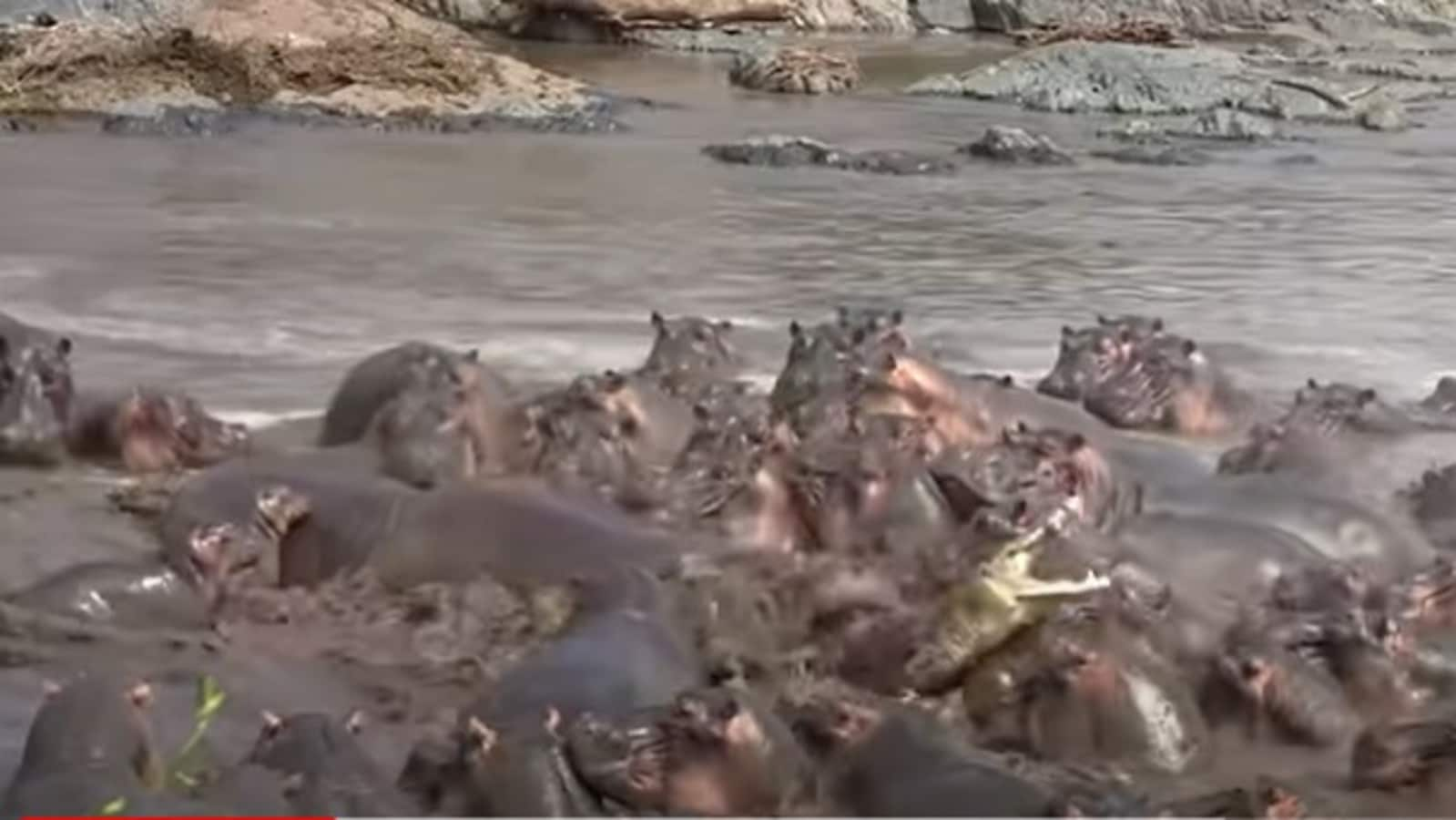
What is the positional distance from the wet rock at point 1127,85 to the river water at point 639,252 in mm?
2619

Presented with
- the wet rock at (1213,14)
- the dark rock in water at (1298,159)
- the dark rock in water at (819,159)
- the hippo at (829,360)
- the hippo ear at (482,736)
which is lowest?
the dark rock in water at (819,159)

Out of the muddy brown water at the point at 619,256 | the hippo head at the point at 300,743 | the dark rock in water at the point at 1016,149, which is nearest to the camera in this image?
the hippo head at the point at 300,743

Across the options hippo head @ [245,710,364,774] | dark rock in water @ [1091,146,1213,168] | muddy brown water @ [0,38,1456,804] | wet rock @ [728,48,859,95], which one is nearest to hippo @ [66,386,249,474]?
muddy brown water @ [0,38,1456,804]

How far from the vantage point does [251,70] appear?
570 inches

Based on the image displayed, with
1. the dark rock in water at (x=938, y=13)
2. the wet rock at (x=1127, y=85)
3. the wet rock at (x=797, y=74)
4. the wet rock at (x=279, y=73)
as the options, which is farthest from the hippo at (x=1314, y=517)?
the dark rock in water at (x=938, y=13)

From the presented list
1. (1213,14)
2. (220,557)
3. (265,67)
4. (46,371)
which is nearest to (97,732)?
(220,557)

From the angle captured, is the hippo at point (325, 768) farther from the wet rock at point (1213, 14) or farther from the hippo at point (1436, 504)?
the wet rock at point (1213, 14)

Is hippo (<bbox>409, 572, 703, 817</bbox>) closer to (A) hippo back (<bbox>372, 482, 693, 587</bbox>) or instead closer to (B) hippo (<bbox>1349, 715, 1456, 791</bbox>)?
(A) hippo back (<bbox>372, 482, 693, 587</bbox>)

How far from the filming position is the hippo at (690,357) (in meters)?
5.71

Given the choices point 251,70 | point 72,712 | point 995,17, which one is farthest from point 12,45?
point 995,17

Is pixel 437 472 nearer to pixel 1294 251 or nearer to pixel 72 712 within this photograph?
pixel 72 712

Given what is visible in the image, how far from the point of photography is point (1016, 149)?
12.8m

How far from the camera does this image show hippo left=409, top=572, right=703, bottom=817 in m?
3.19

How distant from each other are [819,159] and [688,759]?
9.21 metres
